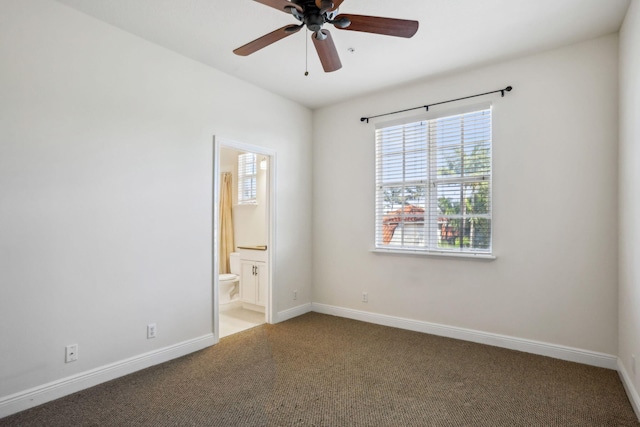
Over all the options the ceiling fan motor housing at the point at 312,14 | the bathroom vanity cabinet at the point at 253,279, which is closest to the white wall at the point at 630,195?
the ceiling fan motor housing at the point at 312,14

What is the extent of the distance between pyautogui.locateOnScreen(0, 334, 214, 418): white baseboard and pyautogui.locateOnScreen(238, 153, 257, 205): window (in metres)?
2.65

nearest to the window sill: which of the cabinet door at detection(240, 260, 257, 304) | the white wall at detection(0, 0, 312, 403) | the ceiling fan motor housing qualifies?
the cabinet door at detection(240, 260, 257, 304)

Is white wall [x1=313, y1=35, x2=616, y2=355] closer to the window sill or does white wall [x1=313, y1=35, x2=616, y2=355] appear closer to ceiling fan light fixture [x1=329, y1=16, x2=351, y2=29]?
the window sill

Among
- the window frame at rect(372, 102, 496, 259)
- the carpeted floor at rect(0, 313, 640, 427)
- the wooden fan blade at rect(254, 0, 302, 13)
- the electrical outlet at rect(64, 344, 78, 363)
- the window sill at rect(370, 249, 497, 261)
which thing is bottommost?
the carpeted floor at rect(0, 313, 640, 427)

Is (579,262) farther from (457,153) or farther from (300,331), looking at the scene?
(300,331)

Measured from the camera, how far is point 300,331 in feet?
12.8

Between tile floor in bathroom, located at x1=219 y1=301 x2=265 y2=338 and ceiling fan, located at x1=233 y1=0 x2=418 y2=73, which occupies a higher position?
ceiling fan, located at x1=233 y1=0 x2=418 y2=73

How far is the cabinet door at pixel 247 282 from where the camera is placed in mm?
4711

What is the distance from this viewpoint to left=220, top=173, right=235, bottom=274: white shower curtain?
5.87 m

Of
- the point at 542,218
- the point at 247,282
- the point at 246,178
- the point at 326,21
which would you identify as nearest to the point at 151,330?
the point at 247,282

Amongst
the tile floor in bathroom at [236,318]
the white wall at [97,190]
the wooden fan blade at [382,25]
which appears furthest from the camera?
the tile floor in bathroom at [236,318]

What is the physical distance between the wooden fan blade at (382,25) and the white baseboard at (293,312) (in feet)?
10.9

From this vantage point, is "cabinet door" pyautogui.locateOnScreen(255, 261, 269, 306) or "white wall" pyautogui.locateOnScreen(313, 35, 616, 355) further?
"cabinet door" pyautogui.locateOnScreen(255, 261, 269, 306)

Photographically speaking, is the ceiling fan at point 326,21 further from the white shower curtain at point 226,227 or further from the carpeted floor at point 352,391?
the white shower curtain at point 226,227
